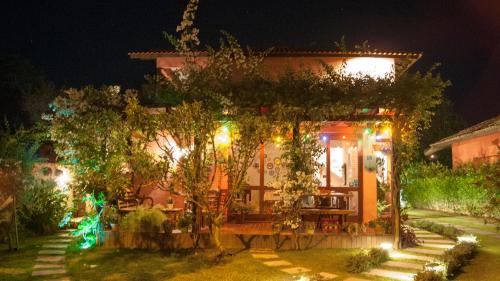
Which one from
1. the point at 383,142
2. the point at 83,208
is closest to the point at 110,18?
the point at 83,208

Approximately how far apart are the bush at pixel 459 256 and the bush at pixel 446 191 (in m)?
5.31

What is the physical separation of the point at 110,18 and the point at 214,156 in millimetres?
23308

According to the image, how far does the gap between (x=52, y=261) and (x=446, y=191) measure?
716 inches

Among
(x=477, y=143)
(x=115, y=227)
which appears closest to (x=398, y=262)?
(x=115, y=227)

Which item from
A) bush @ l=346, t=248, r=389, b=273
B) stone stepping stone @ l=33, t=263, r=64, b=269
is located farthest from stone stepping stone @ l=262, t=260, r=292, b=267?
stone stepping stone @ l=33, t=263, r=64, b=269

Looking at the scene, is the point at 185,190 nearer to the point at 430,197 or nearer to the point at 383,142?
the point at 383,142

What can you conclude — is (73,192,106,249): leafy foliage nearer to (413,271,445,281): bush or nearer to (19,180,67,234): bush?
(19,180,67,234): bush

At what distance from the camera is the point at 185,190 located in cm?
965

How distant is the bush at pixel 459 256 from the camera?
27.6 feet

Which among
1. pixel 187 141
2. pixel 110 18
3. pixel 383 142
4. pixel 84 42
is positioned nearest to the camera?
pixel 187 141

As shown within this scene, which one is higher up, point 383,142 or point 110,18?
point 110,18

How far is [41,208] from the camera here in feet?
42.5

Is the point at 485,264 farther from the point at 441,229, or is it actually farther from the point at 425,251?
the point at 441,229

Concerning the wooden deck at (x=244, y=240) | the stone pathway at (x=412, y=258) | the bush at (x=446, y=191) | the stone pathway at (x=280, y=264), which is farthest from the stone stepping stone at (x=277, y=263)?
the bush at (x=446, y=191)
